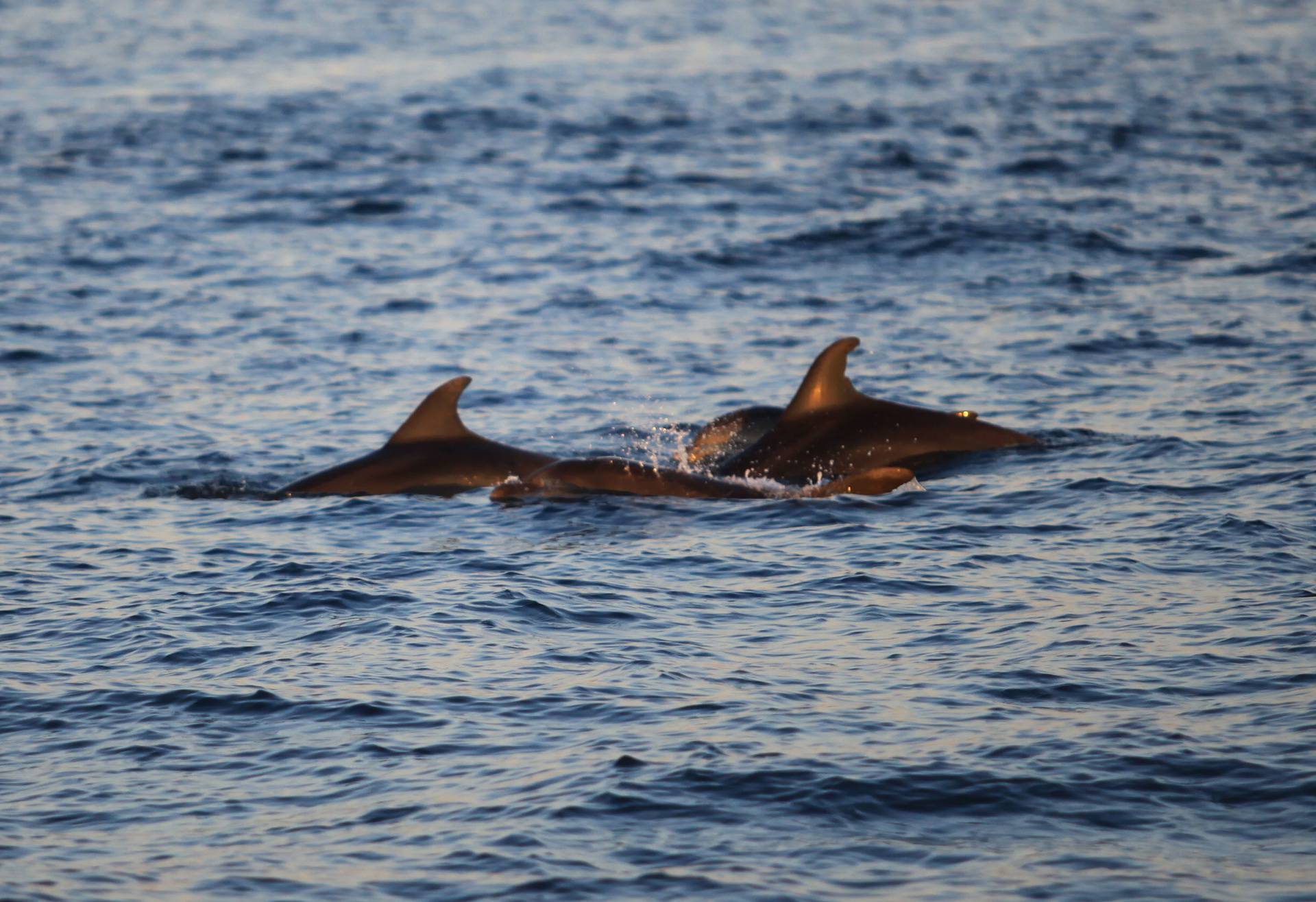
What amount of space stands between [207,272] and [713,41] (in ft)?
96.8

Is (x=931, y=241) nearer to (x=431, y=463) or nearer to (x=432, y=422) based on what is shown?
(x=432, y=422)

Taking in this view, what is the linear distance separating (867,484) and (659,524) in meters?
2.16

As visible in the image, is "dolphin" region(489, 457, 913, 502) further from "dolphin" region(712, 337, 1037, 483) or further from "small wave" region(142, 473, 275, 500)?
"small wave" region(142, 473, 275, 500)

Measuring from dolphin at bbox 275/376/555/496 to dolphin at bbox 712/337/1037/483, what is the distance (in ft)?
7.17

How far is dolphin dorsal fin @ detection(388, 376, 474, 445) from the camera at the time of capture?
1734 centimetres

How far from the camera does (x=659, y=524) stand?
15672 millimetres

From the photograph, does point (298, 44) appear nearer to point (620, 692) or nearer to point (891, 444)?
point (891, 444)

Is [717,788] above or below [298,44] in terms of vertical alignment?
below

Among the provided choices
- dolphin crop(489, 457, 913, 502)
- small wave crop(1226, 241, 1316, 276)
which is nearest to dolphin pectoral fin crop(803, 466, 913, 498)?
dolphin crop(489, 457, 913, 502)

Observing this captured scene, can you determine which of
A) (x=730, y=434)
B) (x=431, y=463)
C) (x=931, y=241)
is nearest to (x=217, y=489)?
(x=431, y=463)

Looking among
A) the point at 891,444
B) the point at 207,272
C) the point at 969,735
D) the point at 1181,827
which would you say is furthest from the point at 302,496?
the point at 207,272

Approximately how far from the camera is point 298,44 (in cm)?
5531

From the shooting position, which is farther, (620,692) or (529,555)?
(529,555)

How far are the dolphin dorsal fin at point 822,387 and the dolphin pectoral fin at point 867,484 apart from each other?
146 cm
